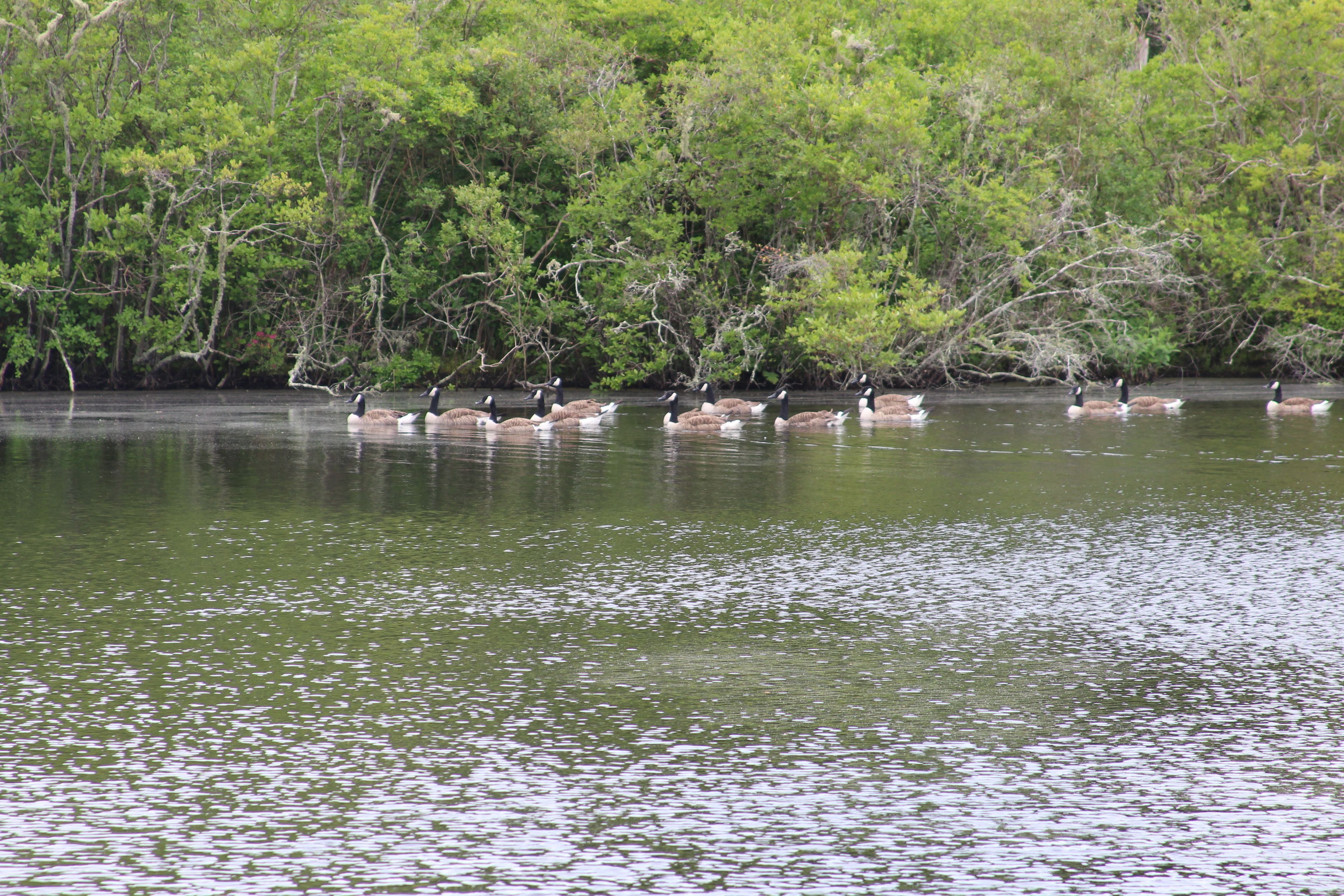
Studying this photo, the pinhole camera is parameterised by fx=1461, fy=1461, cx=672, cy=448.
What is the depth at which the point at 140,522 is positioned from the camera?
1518 cm

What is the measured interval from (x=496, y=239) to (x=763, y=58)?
349 inches

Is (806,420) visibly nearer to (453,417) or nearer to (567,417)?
(567,417)

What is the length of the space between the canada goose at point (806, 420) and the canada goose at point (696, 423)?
2.84 ft

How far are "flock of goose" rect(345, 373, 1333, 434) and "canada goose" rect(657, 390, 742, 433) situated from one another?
0.02 m

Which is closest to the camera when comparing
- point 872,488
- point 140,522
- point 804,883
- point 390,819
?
point 804,883

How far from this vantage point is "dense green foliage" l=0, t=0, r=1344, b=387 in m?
39.9

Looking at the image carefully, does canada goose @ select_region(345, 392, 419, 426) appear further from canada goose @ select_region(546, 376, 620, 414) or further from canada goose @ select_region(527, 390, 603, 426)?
canada goose @ select_region(546, 376, 620, 414)

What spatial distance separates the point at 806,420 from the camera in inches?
1155

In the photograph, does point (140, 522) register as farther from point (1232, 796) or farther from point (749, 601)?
Answer: point (1232, 796)

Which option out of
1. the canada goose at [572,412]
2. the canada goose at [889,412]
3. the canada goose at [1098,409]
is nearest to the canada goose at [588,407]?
the canada goose at [572,412]

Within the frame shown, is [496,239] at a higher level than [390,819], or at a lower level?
higher

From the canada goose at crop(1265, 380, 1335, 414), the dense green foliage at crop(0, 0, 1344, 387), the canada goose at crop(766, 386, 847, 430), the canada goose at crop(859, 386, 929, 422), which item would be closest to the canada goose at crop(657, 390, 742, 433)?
the canada goose at crop(766, 386, 847, 430)

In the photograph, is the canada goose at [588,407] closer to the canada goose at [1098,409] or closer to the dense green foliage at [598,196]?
the dense green foliage at [598,196]

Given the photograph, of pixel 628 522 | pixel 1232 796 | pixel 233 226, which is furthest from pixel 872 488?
pixel 233 226
